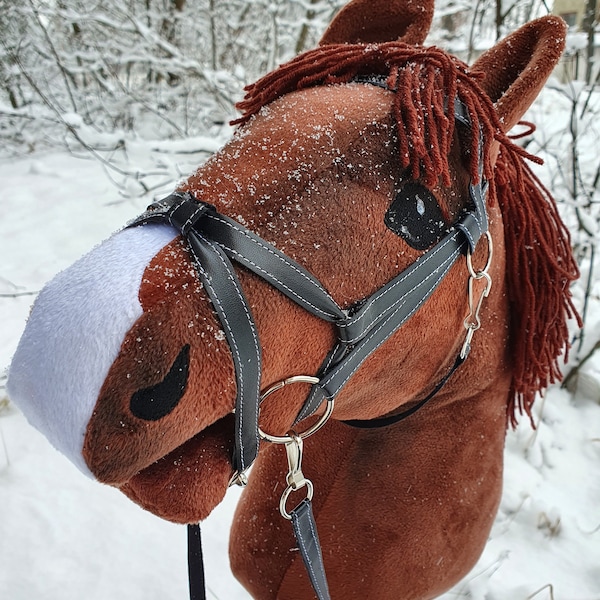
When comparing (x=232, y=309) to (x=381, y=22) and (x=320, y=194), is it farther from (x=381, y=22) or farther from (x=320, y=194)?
(x=381, y=22)

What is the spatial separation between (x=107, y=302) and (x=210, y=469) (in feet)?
0.93

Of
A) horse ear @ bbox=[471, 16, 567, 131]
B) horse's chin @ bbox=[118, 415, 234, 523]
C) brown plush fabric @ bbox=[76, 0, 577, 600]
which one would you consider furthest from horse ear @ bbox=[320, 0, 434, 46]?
horse's chin @ bbox=[118, 415, 234, 523]

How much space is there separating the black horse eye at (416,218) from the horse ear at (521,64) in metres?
0.23

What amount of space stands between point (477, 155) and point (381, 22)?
0.52 metres

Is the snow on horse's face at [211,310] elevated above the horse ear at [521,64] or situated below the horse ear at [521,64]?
below

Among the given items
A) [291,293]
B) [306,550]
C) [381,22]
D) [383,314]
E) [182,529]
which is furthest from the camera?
[182,529]

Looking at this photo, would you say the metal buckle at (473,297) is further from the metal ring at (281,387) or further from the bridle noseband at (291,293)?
the metal ring at (281,387)

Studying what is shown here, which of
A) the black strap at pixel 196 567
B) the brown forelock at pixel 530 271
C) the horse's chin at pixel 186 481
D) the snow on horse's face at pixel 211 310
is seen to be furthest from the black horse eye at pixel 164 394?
the brown forelock at pixel 530 271

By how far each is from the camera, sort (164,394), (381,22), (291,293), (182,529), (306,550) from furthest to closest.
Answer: (182,529) < (381,22) < (306,550) < (291,293) < (164,394)

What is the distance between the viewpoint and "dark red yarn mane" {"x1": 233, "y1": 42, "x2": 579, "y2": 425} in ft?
2.80

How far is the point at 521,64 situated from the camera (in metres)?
1.08

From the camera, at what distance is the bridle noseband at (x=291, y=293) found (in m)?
0.70

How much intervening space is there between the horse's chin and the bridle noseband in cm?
3

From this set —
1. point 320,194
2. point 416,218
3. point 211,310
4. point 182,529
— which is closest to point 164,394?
point 211,310
